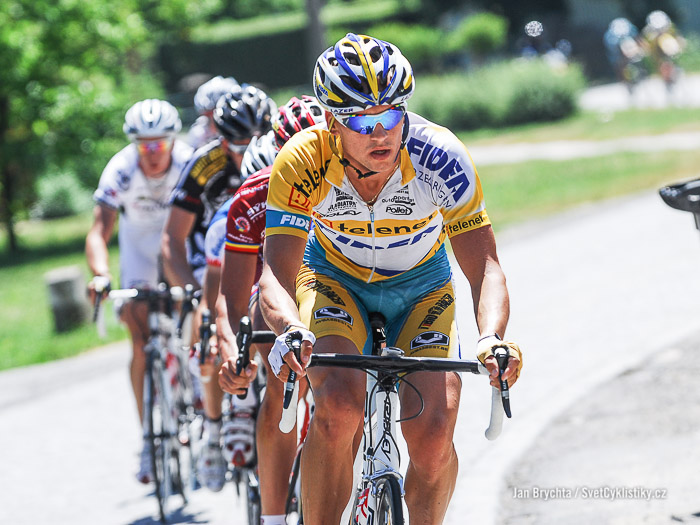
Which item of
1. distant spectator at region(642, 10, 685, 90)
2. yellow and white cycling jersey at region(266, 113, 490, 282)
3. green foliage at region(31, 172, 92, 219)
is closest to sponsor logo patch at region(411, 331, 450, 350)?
yellow and white cycling jersey at region(266, 113, 490, 282)

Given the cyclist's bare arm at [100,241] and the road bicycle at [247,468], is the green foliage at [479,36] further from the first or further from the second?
the road bicycle at [247,468]

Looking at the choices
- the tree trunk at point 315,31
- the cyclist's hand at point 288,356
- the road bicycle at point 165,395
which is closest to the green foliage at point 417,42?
the tree trunk at point 315,31

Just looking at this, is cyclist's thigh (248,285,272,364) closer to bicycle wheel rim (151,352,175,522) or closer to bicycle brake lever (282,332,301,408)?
bicycle brake lever (282,332,301,408)

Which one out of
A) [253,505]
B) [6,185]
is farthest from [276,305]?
[6,185]

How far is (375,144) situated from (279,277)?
0.59 metres

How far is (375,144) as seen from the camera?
3963 mm

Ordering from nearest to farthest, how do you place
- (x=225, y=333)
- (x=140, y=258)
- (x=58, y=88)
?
(x=225, y=333) < (x=140, y=258) < (x=58, y=88)

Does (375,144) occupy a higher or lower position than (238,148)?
lower

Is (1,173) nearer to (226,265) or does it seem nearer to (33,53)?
(33,53)

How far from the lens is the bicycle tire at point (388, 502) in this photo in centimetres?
379

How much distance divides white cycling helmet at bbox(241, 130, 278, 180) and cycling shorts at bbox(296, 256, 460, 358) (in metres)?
0.87

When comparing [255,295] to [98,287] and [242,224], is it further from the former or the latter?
[98,287]

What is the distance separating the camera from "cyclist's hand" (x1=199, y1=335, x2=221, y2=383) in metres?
5.11

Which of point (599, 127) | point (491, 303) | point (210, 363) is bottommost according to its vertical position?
point (210, 363)
